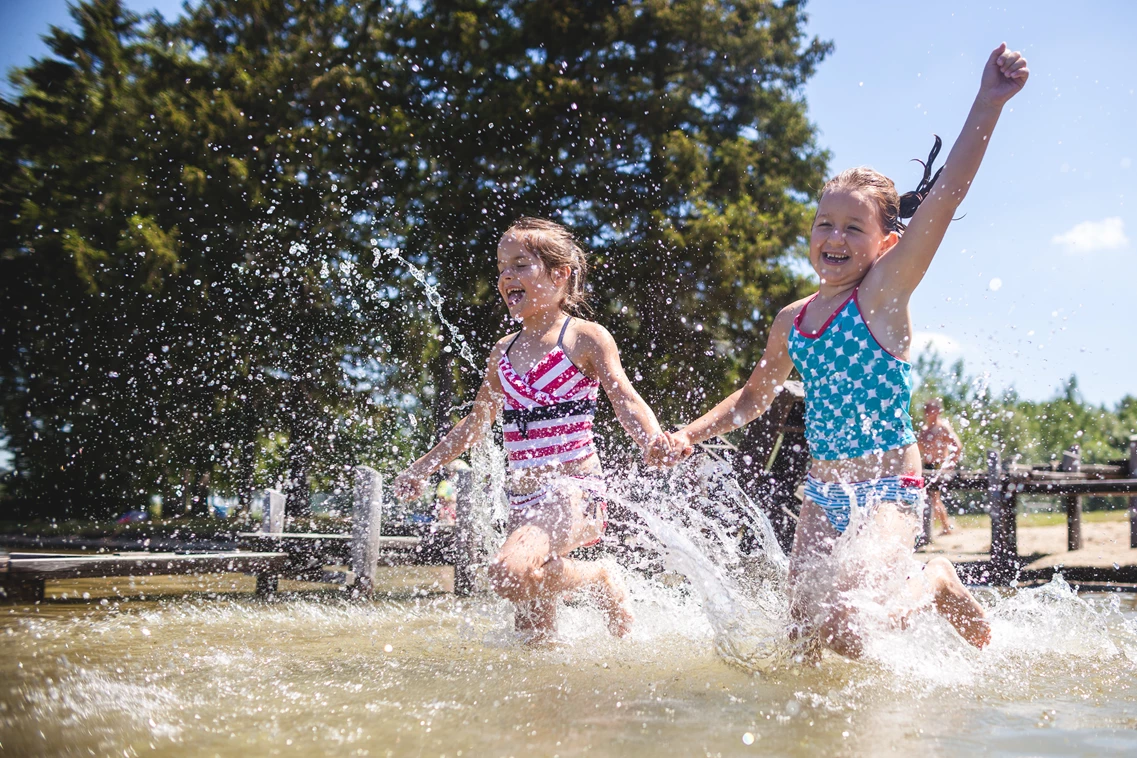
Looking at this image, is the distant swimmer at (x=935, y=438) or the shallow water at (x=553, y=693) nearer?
the shallow water at (x=553, y=693)

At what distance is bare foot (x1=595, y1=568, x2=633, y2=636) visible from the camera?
12.8 ft

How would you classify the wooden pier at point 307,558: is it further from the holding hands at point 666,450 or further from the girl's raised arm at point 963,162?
the girl's raised arm at point 963,162

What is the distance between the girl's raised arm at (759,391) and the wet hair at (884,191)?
45cm

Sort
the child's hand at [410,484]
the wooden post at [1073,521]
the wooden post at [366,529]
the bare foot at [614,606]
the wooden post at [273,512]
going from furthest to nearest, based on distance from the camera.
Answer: the wooden post at [1073,521]
the wooden post at [273,512]
the wooden post at [366,529]
the child's hand at [410,484]
the bare foot at [614,606]

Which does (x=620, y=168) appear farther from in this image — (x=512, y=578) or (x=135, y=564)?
(x=512, y=578)

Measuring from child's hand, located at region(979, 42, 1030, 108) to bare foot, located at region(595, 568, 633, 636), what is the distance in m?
2.32

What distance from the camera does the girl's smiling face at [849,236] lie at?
3316 mm

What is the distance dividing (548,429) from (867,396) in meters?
→ 1.25

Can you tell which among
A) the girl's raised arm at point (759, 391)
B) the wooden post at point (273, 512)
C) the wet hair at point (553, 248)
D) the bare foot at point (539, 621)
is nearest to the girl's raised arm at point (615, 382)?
the girl's raised arm at point (759, 391)

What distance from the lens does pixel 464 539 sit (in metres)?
8.06

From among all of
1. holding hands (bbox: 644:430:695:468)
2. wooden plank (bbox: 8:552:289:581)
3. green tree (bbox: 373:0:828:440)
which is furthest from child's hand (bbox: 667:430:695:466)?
green tree (bbox: 373:0:828:440)

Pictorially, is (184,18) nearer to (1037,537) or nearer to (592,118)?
(592,118)

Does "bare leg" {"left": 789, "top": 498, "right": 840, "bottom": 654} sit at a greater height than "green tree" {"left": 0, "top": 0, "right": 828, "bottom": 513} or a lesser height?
lesser

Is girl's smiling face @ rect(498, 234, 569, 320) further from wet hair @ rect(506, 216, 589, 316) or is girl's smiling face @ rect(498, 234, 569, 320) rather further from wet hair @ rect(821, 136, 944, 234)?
wet hair @ rect(821, 136, 944, 234)
